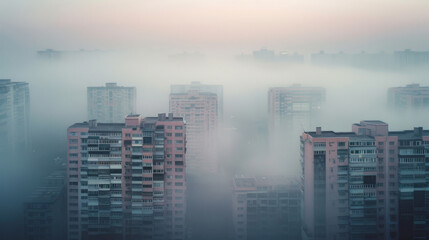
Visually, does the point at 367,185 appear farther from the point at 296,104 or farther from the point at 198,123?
the point at 296,104

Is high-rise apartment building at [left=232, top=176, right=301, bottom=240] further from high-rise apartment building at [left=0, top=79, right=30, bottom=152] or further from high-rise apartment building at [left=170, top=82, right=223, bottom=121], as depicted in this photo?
high-rise apartment building at [left=170, top=82, right=223, bottom=121]

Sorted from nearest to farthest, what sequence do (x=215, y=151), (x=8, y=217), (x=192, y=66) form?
(x=8, y=217)
(x=215, y=151)
(x=192, y=66)

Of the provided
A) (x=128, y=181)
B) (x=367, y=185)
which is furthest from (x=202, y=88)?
(x=367, y=185)

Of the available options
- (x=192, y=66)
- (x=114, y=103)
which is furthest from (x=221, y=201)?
(x=192, y=66)

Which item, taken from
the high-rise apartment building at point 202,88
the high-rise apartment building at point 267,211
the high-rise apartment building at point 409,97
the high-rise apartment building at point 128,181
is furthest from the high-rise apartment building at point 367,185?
the high-rise apartment building at point 202,88

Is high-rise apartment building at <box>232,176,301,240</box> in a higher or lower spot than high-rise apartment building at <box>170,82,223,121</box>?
lower

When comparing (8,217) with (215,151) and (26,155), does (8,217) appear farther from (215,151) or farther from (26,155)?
(215,151)

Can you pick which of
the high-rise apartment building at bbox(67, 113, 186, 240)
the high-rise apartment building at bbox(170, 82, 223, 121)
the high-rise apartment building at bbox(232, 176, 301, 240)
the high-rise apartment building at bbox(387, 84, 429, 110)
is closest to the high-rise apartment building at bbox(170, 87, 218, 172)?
the high-rise apartment building at bbox(170, 82, 223, 121)
